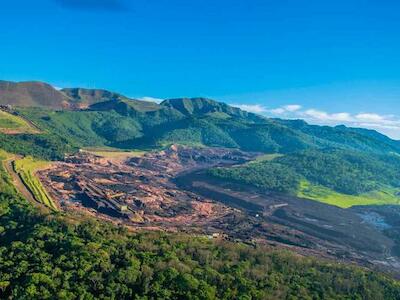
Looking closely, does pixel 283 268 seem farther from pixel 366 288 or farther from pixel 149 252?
pixel 149 252

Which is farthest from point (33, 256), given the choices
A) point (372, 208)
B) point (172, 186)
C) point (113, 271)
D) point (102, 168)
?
point (372, 208)

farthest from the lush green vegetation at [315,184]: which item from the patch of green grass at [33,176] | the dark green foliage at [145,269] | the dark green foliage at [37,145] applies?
the dark green foliage at [145,269]

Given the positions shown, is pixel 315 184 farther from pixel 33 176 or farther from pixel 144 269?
pixel 144 269

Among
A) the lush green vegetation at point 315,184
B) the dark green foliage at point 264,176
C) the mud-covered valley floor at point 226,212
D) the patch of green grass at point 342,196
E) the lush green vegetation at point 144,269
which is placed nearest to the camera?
the lush green vegetation at point 144,269

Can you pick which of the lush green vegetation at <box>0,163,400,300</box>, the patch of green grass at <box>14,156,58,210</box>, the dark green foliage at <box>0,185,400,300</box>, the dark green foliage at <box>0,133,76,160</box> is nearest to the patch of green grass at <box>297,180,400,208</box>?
the patch of green grass at <box>14,156,58,210</box>

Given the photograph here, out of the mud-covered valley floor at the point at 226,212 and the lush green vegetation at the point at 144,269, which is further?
the mud-covered valley floor at the point at 226,212

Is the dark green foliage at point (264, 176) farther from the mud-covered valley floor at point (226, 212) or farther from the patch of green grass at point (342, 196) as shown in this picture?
the mud-covered valley floor at point (226, 212)
